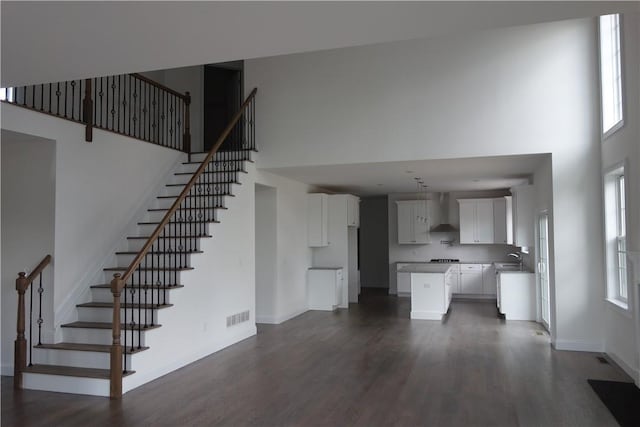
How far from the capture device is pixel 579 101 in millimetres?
6215

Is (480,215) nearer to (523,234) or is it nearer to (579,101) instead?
(523,234)

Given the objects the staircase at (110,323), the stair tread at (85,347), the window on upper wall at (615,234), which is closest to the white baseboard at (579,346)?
the window on upper wall at (615,234)

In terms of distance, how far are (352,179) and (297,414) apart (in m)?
5.65

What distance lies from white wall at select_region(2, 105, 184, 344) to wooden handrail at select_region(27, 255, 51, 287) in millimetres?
79

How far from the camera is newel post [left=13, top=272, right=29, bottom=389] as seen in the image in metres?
4.86

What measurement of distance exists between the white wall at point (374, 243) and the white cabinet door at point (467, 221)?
2702 millimetres

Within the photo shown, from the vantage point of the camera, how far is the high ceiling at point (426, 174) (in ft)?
23.7

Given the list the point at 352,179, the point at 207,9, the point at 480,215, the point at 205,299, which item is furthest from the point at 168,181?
the point at 480,215

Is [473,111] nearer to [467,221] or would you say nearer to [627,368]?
[627,368]

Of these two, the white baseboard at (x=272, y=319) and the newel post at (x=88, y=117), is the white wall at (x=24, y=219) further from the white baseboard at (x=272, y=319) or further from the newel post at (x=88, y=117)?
the white baseboard at (x=272, y=319)

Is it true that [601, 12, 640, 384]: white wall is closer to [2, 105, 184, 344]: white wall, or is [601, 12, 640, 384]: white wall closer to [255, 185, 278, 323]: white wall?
[255, 185, 278, 323]: white wall

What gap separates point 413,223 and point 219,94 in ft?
18.2

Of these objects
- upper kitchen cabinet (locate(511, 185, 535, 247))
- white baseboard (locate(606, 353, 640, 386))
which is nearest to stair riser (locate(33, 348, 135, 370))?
white baseboard (locate(606, 353, 640, 386))

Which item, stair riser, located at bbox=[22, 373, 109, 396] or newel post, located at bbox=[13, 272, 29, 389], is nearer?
stair riser, located at bbox=[22, 373, 109, 396]
